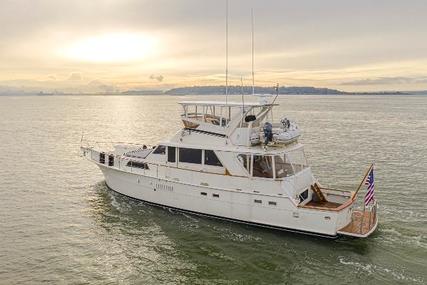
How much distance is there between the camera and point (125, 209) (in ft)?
72.7

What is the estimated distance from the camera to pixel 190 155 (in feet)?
68.9

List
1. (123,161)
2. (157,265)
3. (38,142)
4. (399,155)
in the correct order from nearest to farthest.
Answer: (157,265) → (123,161) → (399,155) → (38,142)

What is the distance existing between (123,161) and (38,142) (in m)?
28.7

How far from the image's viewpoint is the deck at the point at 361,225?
17375 mm

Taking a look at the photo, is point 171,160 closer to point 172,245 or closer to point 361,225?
point 172,245

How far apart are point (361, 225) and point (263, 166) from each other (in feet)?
16.1

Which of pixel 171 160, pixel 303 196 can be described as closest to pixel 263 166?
pixel 303 196

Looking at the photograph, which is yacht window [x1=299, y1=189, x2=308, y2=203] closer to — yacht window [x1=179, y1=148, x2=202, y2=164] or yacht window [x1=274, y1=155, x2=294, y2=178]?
yacht window [x1=274, y1=155, x2=294, y2=178]

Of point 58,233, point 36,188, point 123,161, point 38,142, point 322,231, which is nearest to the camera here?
point 322,231

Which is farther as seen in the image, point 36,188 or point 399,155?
point 399,155

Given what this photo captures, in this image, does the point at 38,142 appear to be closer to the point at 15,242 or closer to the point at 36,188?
the point at 36,188

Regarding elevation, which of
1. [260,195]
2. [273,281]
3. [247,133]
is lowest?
[273,281]

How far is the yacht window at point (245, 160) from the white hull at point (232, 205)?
124 cm

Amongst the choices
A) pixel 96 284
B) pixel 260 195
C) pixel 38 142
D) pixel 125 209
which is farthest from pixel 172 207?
pixel 38 142
